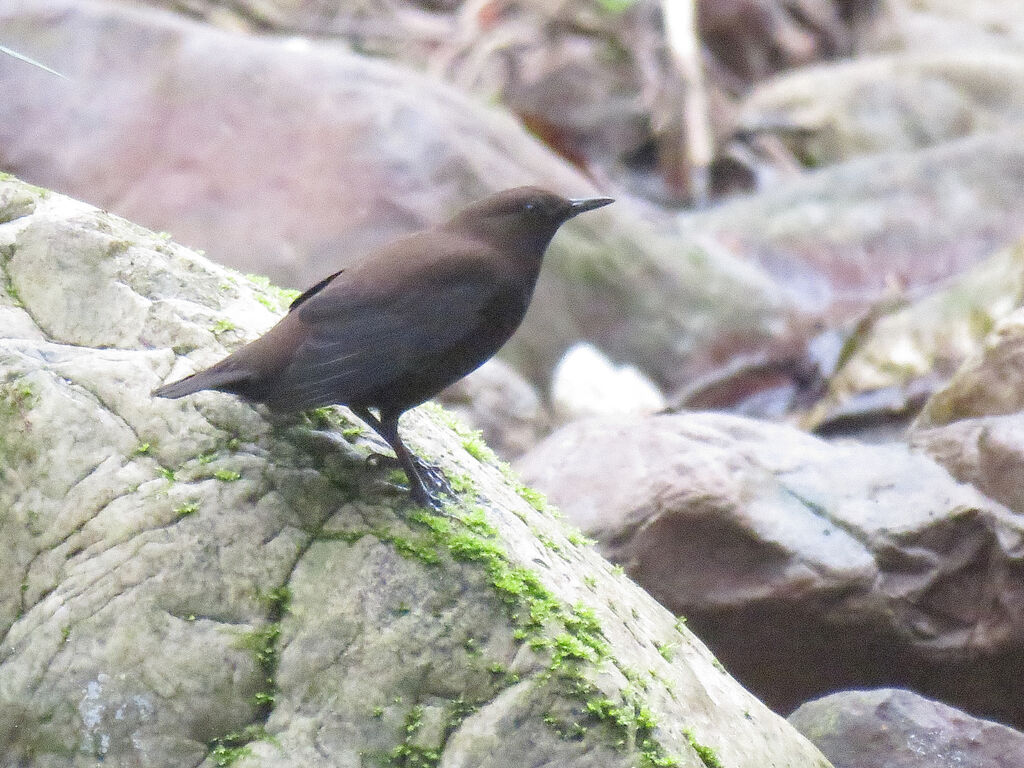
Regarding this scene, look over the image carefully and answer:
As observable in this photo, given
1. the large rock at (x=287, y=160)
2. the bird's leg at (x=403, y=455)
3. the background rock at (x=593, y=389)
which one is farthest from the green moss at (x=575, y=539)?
the large rock at (x=287, y=160)

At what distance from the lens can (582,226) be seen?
8.50 meters

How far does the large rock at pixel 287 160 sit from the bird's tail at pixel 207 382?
14.5ft

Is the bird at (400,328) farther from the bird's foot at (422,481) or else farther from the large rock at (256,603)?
the large rock at (256,603)

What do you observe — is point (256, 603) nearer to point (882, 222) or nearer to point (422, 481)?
point (422, 481)

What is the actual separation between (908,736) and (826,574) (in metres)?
0.80

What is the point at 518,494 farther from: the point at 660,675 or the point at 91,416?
the point at 91,416

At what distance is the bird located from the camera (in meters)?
3.16

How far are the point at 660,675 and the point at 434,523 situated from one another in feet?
2.25

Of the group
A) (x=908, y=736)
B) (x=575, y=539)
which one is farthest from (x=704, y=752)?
(x=908, y=736)

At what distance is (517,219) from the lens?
359cm

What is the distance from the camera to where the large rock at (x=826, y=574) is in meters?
4.68

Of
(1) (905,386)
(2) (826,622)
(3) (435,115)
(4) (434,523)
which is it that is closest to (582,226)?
(3) (435,115)

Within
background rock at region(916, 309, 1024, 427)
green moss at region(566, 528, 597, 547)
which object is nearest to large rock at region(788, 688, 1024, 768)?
green moss at region(566, 528, 597, 547)

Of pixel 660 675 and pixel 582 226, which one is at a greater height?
pixel 660 675
